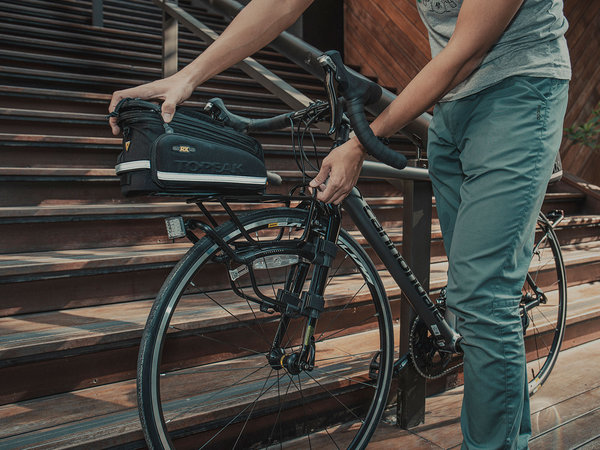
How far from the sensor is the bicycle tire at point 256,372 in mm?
1223

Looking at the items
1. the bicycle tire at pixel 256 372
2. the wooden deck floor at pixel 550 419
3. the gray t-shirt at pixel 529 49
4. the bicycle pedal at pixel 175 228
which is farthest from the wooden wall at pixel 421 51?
the bicycle pedal at pixel 175 228

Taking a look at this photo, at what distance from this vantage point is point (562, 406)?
1.77m

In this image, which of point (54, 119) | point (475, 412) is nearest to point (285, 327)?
point (475, 412)

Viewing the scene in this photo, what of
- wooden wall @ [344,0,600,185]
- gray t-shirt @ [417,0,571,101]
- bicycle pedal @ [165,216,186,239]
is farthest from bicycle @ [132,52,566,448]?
wooden wall @ [344,0,600,185]

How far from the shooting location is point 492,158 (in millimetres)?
978

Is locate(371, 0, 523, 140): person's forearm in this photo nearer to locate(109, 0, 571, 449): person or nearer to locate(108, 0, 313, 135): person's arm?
locate(109, 0, 571, 449): person

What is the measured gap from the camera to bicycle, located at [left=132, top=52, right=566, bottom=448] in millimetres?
1039

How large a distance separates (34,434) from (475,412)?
2.94 ft

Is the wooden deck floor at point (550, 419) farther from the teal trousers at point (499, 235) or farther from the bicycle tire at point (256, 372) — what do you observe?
the teal trousers at point (499, 235)

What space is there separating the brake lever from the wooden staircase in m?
0.74

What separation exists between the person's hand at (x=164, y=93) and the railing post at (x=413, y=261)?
31.3 inches

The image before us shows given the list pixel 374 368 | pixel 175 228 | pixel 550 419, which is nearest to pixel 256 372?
pixel 374 368

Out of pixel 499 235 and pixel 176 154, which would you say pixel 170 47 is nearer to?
pixel 176 154

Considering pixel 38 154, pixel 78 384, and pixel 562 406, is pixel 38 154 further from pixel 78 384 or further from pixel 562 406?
pixel 562 406
